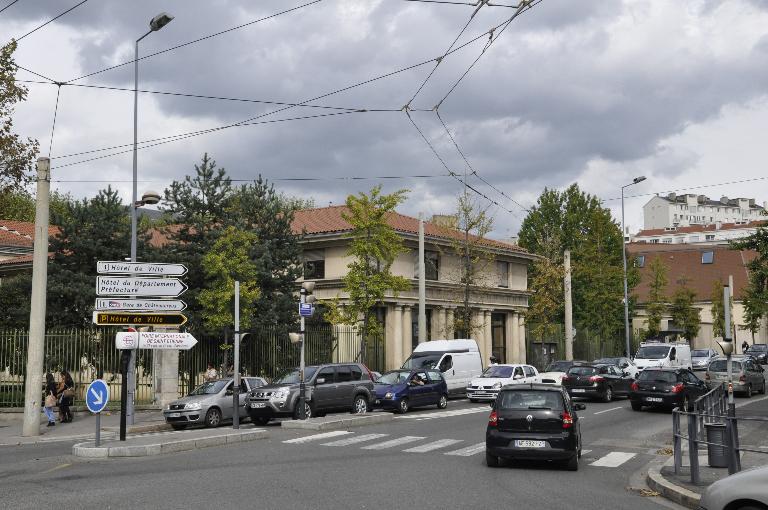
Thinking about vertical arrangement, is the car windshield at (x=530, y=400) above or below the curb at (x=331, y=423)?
above

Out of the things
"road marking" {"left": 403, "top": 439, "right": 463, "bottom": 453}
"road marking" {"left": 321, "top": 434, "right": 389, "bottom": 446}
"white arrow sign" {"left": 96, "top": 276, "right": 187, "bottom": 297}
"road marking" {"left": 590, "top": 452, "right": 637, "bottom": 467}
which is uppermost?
"white arrow sign" {"left": 96, "top": 276, "right": 187, "bottom": 297}

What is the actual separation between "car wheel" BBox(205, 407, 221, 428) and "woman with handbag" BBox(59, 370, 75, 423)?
15.6ft

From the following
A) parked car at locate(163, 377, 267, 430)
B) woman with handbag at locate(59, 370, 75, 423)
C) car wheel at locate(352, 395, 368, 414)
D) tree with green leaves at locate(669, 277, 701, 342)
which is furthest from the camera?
tree with green leaves at locate(669, 277, 701, 342)

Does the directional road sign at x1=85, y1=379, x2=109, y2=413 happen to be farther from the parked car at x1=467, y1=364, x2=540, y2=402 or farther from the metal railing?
the parked car at x1=467, y1=364, x2=540, y2=402

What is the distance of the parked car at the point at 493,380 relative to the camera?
32.5 metres

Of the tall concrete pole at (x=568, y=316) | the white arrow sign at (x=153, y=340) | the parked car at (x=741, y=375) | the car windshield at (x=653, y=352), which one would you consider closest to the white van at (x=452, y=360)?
the parked car at (x=741, y=375)

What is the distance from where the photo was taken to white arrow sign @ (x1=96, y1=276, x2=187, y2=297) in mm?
19047

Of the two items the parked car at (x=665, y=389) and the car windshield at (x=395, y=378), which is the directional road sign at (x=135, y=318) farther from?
the parked car at (x=665, y=389)

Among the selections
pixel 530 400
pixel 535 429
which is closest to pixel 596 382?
pixel 530 400

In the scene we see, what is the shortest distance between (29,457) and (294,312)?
67.0 feet

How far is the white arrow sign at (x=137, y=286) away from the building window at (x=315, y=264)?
77.2ft

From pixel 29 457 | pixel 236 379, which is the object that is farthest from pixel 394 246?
pixel 29 457

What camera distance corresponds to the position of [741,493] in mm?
8242

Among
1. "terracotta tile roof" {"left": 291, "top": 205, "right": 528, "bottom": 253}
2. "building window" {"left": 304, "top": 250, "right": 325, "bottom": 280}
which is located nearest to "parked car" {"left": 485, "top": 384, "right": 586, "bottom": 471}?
"terracotta tile roof" {"left": 291, "top": 205, "right": 528, "bottom": 253}
